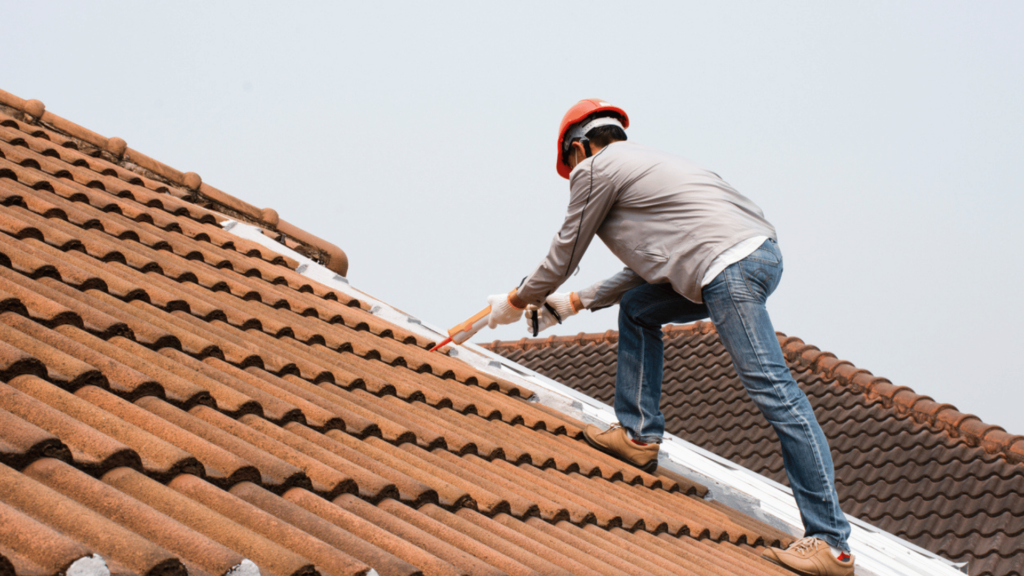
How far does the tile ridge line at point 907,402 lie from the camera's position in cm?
862

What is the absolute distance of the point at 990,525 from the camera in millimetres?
7523

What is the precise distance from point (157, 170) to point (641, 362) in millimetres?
3001

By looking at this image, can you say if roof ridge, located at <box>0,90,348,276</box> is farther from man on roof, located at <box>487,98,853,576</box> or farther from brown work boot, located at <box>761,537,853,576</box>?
brown work boot, located at <box>761,537,853,576</box>

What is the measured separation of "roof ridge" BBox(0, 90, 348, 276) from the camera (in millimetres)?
4637

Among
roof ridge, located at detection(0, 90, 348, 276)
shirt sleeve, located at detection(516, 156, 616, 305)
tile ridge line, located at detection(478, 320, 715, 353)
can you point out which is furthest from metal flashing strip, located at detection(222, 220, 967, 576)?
tile ridge line, located at detection(478, 320, 715, 353)

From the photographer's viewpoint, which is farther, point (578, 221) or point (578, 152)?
point (578, 152)

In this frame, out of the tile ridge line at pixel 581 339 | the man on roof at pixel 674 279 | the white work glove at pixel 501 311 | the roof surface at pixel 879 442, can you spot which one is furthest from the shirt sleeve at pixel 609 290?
the tile ridge line at pixel 581 339

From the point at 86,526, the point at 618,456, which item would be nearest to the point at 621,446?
the point at 618,456

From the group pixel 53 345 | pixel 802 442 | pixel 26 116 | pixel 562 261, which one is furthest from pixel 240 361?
pixel 26 116

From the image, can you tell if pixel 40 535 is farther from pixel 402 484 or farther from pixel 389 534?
pixel 402 484

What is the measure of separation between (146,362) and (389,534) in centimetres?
83

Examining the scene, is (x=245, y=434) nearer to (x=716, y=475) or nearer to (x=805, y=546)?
(x=805, y=546)

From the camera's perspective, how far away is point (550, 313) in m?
4.06

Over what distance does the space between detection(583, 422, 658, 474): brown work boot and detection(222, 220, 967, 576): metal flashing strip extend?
0.46m
